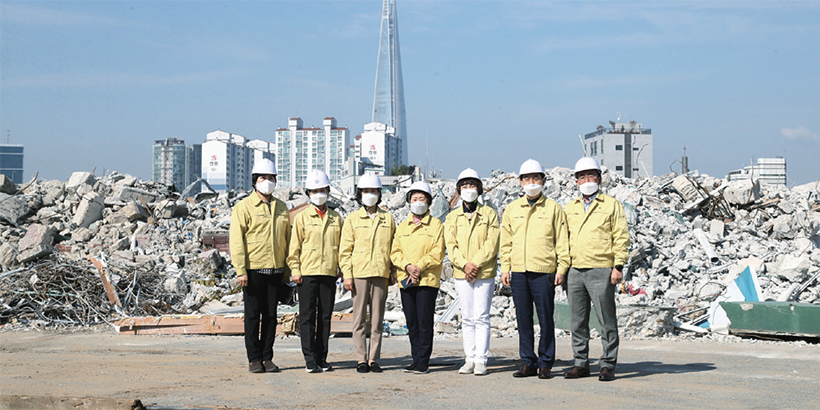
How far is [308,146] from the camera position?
501 ft

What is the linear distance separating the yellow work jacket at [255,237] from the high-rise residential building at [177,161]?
134655mm

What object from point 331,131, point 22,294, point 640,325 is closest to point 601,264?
point 640,325

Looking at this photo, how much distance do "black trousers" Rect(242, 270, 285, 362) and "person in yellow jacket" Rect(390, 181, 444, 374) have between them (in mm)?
1244

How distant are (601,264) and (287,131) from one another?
15005 centimetres

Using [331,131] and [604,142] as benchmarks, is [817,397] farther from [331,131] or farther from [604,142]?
[331,131]

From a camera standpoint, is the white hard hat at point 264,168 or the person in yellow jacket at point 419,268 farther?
the white hard hat at point 264,168

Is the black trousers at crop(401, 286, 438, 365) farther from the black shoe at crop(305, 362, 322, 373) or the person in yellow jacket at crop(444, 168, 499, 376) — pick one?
the black shoe at crop(305, 362, 322, 373)

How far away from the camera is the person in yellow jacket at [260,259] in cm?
704

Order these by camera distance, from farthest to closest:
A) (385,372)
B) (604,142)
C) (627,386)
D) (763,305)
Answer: (604,142) → (763,305) → (385,372) → (627,386)

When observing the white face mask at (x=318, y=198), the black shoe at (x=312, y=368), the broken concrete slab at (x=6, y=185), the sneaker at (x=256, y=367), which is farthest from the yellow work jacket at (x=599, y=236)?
the broken concrete slab at (x=6, y=185)

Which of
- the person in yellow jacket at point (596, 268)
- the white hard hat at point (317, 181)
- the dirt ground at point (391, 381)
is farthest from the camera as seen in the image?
the white hard hat at point (317, 181)

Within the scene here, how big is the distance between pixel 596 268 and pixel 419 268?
1668 mm

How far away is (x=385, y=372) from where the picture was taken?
7.23m

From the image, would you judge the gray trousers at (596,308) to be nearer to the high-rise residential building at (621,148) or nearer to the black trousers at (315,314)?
the black trousers at (315,314)
